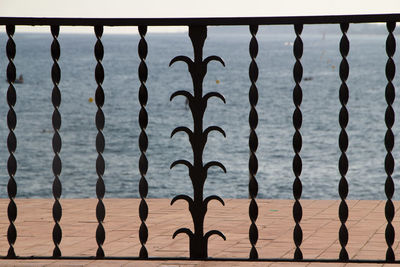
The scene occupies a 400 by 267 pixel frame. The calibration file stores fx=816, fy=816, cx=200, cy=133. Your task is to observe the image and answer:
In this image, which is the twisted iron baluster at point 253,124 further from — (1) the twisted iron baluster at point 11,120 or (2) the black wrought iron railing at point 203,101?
(1) the twisted iron baluster at point 11,120

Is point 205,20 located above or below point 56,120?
above

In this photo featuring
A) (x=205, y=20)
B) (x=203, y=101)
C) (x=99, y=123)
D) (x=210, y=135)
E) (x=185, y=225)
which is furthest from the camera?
(x=210, y=135)

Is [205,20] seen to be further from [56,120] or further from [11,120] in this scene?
[11,120]

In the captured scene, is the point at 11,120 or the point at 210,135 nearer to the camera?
the point at 11,120

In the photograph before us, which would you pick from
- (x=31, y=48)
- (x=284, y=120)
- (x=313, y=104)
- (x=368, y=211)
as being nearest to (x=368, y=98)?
(x=313, y=104)

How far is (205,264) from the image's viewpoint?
4352 mm

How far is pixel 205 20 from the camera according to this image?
412 cm

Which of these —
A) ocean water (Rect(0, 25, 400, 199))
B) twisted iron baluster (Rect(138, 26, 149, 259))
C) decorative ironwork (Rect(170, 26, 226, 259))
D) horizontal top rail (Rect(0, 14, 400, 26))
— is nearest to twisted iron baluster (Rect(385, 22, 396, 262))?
horizontal top rail (Rect(0, 14, 400, 26))

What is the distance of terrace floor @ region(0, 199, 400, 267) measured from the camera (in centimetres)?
517

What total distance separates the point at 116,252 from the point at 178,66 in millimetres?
124694

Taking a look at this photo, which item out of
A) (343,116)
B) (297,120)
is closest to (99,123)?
(297,120)

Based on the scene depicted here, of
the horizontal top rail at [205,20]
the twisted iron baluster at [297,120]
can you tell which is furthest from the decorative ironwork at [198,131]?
the twisted iron baluster at [297,120]

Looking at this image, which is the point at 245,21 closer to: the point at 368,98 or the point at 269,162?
the point at 269,162

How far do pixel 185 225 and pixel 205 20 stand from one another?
2760 millimetres
